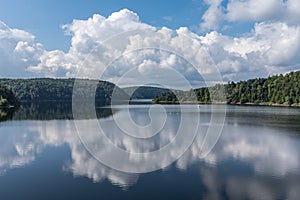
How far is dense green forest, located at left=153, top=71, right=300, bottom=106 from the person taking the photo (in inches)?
3159

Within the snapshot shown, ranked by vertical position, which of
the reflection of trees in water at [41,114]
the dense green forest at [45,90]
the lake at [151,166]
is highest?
the dense green forest at [45,90]

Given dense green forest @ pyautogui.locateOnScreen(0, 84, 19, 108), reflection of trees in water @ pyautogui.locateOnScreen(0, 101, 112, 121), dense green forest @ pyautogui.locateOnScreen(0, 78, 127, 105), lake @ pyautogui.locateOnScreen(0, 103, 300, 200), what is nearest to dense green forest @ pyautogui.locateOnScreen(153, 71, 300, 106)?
→ dense green forest @ pyautogui.locateOnScreen(0, 78, 127, 105)

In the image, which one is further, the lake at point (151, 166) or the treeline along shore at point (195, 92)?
the treeline along shore at point (195, 92)

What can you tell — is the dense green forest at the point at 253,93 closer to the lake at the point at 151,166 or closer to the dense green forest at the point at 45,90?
the dense green forest at the point at 45,90

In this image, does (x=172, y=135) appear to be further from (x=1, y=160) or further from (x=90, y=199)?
(x=90, y=199)

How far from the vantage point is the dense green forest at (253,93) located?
8025 cm

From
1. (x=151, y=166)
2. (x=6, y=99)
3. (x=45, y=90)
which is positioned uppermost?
(x=45, y=90)

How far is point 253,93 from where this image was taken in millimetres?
92500

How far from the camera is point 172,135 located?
25891mm

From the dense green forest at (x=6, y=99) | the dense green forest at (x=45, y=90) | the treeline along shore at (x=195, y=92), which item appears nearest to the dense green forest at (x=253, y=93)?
the treeline along shore at (x=195, y=92)

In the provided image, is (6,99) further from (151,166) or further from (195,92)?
(195,92)

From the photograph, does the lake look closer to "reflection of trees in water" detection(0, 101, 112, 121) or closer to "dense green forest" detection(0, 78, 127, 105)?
"reflection of trees in water" detection(0, 101, 112, 121)

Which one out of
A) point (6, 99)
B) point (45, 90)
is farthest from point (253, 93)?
point (45, 90)

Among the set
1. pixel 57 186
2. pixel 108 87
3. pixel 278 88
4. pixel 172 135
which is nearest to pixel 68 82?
pixel 108 87
